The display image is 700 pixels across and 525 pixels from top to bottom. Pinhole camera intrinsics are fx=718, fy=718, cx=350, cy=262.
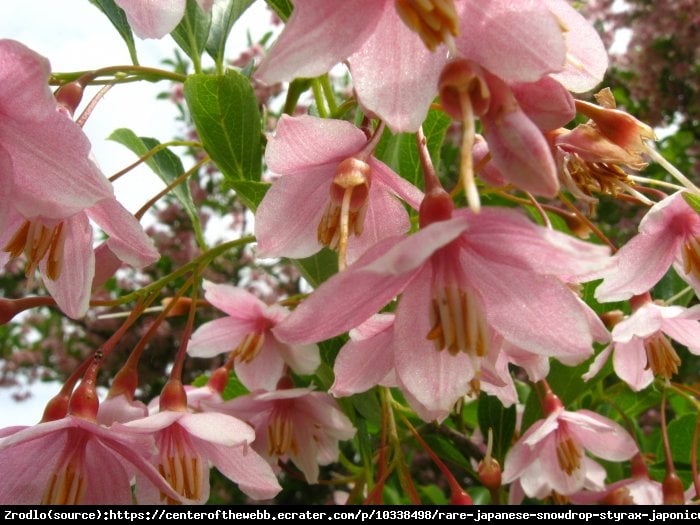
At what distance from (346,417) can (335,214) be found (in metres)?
0.62

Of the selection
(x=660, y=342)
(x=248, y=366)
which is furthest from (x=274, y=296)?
(x=660, y=342)

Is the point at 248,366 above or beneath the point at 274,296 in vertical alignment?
above

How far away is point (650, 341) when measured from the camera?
128cm

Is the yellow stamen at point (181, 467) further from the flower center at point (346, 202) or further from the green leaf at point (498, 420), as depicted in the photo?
the green leaf at point (498, 420)

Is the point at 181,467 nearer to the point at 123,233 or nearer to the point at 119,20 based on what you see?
the point at 123,233

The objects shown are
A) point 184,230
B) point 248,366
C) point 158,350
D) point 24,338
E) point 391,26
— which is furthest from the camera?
point 24,338

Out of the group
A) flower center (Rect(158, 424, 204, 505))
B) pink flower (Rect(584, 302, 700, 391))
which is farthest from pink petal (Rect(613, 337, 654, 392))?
flower center (Rect(158, 424, 204, 505))

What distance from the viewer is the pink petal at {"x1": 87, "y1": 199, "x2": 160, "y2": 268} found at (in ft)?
3.04

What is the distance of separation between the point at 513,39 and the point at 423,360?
1.16 ft

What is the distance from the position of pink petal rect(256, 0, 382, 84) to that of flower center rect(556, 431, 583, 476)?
3.00ft

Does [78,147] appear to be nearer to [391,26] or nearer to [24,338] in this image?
[391,26]

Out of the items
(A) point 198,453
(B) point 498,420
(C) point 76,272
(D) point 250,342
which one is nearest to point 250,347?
(D) point 250,342

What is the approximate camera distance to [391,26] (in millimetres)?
733
